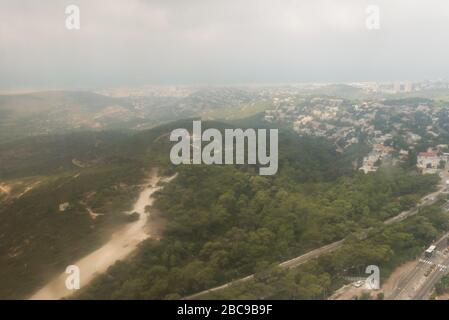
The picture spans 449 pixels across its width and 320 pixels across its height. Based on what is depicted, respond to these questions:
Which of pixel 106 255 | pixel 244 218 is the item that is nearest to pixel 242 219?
pixel 244 218

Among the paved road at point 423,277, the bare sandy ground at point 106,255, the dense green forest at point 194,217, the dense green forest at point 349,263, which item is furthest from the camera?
the dense green forest at point 194,217

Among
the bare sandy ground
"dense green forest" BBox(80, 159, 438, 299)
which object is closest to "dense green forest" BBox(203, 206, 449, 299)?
"dense green forest" BBox(80, 159, 438, 299)

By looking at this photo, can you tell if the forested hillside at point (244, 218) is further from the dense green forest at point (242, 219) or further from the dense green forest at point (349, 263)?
the dense green forest at point (349, 263)

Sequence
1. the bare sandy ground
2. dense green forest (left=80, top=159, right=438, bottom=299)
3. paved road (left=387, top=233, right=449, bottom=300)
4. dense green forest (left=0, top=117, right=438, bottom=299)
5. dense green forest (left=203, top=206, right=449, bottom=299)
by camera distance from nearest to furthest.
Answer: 1. dense green forest (left=203, top=206, right=449, bottom=299)
2. the bare sandy ground
3. paved road (left=387, top=233, right=449, bottom=300)
4. dense green forest (left=80, top=159, right=438, bottom=299)
5. dense green forest (left=0, top=117, right=438, bottom=299)

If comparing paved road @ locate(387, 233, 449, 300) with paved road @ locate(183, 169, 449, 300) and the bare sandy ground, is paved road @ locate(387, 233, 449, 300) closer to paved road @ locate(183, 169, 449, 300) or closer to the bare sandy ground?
paved road @ locate(183, 169, 449, 300)

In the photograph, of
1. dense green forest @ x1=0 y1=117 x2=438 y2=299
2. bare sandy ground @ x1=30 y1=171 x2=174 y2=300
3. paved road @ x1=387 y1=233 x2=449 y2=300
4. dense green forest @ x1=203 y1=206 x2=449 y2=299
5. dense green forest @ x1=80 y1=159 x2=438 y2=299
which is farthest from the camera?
dense green forest @ x1=0 y1=117 x2=438 y2=299

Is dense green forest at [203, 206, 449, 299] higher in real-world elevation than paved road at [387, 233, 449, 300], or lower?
higher

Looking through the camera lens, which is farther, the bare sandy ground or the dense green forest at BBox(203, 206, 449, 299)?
the bare sandy ground

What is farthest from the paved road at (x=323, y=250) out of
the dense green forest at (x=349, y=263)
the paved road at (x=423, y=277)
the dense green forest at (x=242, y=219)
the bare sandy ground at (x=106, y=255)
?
the bare sandy ground at (x=106, y=255)

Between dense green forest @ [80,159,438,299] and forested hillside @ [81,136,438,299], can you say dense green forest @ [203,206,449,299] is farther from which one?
forested hillside @ [81,136,438,299]
